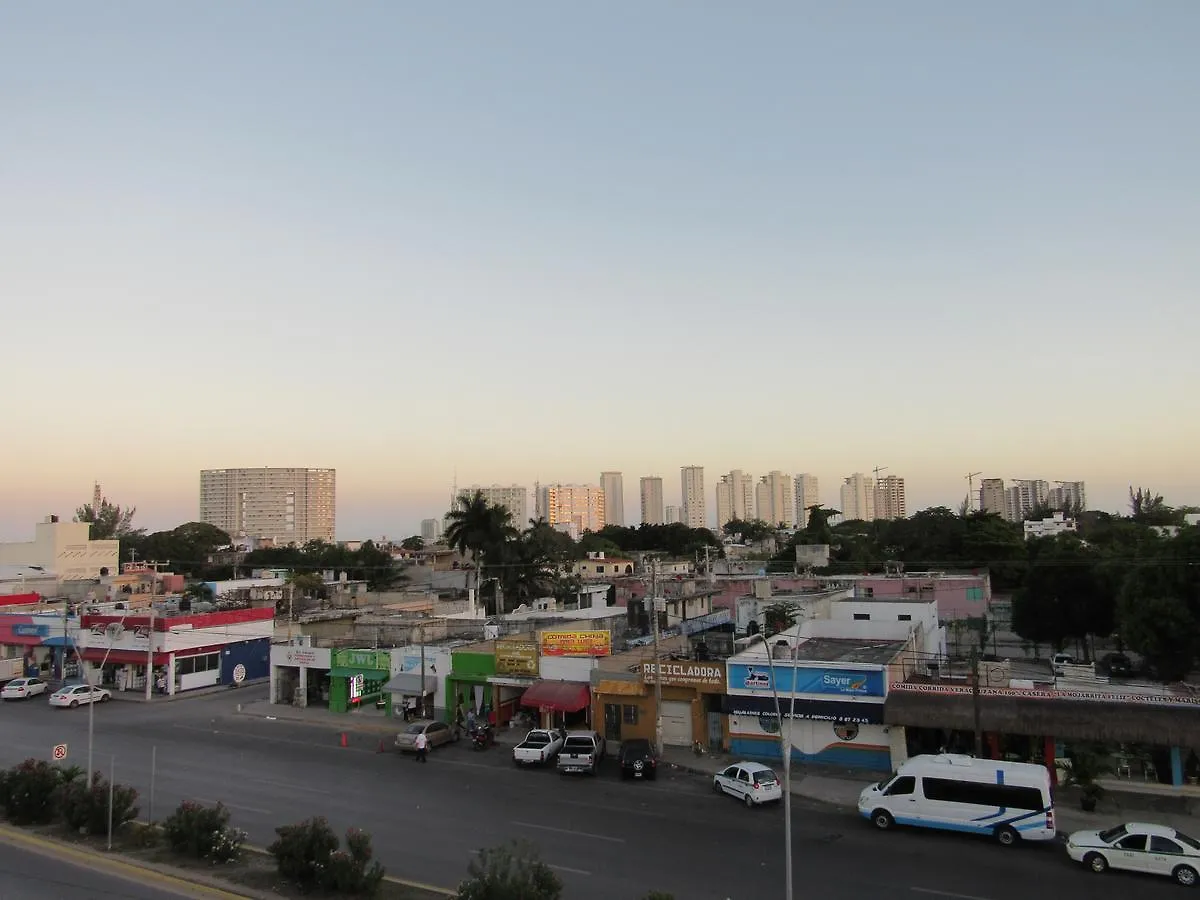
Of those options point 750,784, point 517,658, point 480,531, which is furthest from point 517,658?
point 480,531

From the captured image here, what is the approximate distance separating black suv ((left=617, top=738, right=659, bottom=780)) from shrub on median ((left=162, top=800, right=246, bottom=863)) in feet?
41.9

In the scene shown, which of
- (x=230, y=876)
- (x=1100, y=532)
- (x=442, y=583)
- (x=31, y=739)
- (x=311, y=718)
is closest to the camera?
(x=230, y=876)

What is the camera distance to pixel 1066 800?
24.5 metres

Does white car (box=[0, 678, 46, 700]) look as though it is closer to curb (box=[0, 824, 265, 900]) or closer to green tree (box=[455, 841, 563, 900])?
curb (box=[0, 824, 265, 900])

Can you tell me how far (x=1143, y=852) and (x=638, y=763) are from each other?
14480 millimetres

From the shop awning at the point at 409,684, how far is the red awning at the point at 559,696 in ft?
20.5

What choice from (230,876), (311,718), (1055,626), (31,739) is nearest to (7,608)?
(31,739)

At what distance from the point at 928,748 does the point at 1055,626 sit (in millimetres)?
30163

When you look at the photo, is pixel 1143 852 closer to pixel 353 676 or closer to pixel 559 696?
pixel 559 696

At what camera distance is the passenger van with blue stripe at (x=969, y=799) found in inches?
811

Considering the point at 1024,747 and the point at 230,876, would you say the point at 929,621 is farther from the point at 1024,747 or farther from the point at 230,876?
the point at 230,876

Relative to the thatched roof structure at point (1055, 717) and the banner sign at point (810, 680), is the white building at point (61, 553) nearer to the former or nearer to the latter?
the banner sign at point (810, 680)

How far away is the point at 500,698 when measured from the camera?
36938 millimetres

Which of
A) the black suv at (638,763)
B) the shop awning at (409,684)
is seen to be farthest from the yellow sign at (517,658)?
the black suv at (638,763)
